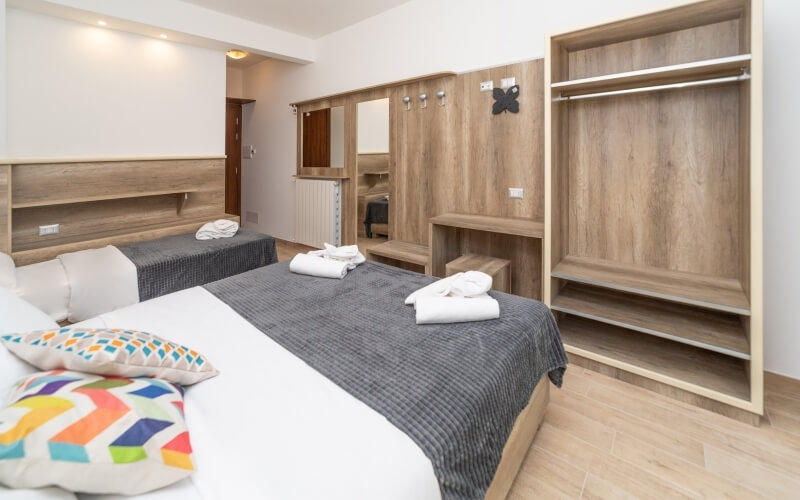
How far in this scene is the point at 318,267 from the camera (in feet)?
7.20

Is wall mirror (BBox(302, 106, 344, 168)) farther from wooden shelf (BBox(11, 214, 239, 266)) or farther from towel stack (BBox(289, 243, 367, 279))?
towel stack (BBox(289, 243, 367, 279))

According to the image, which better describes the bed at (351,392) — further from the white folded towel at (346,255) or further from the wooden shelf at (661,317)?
the wooden shelf at (661,317)

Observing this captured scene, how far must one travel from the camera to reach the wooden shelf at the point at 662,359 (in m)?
2.03

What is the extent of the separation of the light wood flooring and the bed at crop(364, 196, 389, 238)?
250 cm

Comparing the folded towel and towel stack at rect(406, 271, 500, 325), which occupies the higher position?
the folded towel

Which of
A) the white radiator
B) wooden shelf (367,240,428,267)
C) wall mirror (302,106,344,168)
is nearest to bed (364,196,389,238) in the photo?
wooden shelf (367,240,428,267)

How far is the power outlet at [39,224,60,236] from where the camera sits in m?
3.55

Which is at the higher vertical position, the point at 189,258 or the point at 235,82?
the point at 235,82

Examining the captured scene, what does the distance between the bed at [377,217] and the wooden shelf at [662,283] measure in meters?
1.97

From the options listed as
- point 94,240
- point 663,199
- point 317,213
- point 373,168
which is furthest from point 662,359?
point 94,240

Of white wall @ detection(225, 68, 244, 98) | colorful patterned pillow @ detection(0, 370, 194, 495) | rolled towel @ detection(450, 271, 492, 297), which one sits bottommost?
colorful patterned pillow @ detection(0, 370, 194, 495)

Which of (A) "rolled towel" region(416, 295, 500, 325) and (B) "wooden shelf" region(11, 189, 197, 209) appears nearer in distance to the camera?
(A) "rolled towel" region(416, 295, 500, 325)

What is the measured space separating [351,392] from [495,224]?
2.12 metres

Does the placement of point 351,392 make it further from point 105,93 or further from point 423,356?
point 105,93
